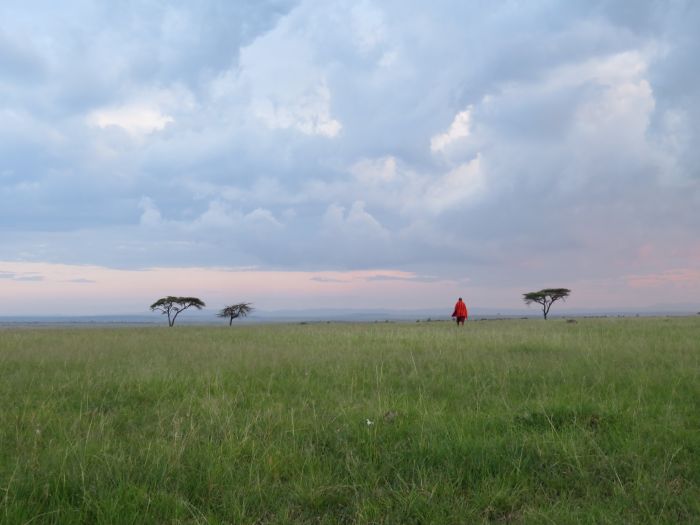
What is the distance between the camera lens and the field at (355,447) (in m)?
3.88

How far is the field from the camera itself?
153 inches

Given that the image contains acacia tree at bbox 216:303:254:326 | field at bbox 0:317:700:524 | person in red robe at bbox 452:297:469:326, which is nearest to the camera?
field at bbox 0:317:700:524

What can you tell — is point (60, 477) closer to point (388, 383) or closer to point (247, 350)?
point (388, 383)

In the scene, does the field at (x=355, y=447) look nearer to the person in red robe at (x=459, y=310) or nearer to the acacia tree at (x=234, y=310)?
the person in red robe at (x=459, y=310)

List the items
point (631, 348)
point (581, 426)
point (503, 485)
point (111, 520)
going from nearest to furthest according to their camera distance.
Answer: point (111, 520) < point (503, 485) < point (581, 426) < point (631, 348)

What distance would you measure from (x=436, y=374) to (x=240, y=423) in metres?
4.48

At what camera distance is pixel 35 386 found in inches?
333

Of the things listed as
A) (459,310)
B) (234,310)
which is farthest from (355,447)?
(234,310)

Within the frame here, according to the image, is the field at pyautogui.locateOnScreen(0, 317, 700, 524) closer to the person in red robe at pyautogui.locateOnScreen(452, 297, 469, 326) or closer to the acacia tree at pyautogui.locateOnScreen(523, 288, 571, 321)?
the person in red robe at pyautogui.locateOnScreen(452, 297, 469, 326)

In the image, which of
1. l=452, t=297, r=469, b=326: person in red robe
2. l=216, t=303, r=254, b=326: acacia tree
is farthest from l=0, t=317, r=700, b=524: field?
l=216, t=303, r=254, b=326: acacia tree

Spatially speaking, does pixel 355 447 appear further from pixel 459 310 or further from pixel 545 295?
pixel 545 295

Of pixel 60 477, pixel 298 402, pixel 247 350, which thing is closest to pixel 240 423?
pixel 298 402

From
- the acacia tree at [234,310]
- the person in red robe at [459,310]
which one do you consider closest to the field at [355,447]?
the person in red robe at [459,310]

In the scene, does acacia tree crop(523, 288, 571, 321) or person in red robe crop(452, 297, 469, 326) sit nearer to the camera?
person in red robe crop(452, 297, 469, 326)
